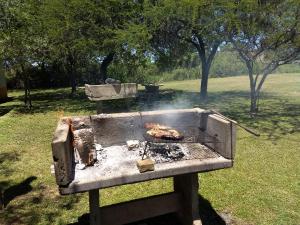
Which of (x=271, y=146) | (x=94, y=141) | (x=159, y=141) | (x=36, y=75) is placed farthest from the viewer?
(x=36, y=75)

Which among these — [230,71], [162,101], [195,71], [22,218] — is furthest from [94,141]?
[230,71]

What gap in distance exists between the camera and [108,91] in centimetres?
1161

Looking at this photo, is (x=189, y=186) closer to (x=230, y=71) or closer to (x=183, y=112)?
(x=183, y=112)

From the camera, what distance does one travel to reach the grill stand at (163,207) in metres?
4.53

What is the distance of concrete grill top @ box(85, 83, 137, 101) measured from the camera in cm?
1138

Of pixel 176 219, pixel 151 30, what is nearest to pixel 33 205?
pixel 176 219

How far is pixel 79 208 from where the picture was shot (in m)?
5.48

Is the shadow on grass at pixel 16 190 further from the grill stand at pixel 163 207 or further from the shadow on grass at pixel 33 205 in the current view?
the grill stand at pixel 163 207

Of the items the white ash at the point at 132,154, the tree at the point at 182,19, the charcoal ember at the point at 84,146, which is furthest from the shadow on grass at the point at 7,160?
the tree at the point at 182,19

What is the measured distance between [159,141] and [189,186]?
2.47ft

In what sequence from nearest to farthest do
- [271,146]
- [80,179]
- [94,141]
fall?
1. [80,179]
2. [94,141]
3. [271,146]

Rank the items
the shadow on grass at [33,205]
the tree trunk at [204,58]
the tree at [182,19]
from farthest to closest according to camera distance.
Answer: the tree trunk at [204,58], the tree at [182,19], the shadow on grass at [33,205]

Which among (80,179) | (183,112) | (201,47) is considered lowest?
(80,179)

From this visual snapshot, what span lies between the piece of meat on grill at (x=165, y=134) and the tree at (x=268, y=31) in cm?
734
